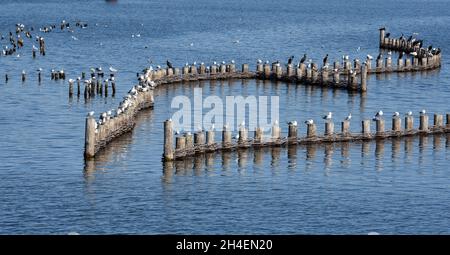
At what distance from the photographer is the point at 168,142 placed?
6962 centimetres

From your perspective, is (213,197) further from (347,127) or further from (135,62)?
(135,62)

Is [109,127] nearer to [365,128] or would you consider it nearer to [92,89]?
[365,128]

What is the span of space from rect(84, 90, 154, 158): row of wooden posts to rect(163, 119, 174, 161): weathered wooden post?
4.37 m

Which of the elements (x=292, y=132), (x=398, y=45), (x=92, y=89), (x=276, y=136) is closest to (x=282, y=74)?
(x=92, y=89)

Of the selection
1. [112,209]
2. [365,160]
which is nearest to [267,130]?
[365,160]

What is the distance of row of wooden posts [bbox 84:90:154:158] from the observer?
70312mm

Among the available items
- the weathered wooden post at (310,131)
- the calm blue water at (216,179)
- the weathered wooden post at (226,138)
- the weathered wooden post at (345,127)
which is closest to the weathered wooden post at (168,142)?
the calm blue water at (216,179)

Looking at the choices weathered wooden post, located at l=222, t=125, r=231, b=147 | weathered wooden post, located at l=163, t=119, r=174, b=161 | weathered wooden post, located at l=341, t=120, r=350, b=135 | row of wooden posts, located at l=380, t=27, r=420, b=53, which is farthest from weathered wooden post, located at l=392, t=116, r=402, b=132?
row of wooden posts, located at l=380, t=27, r=420, b=53

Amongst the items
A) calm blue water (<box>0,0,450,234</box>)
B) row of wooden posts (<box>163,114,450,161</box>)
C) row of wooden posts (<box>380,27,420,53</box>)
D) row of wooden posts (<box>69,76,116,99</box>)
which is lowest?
calm blue water (<box>0,0,450,234</box>)

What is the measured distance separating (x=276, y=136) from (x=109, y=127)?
10.9 metres

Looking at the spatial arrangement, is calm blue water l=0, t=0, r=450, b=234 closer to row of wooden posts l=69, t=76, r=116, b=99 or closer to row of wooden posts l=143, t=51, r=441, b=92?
row of wooden posts l=69, t=76, r=116, b=99

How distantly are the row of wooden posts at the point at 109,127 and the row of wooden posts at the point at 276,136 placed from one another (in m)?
4.49

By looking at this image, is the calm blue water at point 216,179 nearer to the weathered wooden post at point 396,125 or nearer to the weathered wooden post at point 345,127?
the weathered wooden post at point 396,125

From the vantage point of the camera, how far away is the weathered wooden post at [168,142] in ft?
224
